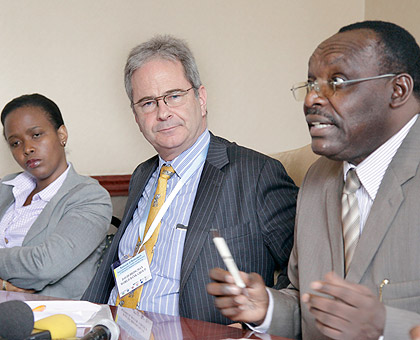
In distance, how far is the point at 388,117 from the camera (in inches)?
66.8

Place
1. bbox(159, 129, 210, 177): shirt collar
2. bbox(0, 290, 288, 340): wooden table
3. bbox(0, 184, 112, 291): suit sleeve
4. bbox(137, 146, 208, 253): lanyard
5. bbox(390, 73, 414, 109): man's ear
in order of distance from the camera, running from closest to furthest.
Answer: bbox(0, 290, 288, 340): wooden table < bbox(390, 73, 414, 109): man's ear < bbox(137, 146, 208, 253): lanyard < bbox(159, 129, 210, 177): shirt collar < bbox(0, 184, 112, 291): suit sleeve

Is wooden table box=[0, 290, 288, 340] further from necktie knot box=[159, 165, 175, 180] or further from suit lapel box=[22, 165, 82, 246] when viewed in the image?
suit lapel box=[22, 165, 82, 246]

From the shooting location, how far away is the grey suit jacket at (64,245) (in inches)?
109

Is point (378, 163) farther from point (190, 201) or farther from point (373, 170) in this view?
point (190, 201)

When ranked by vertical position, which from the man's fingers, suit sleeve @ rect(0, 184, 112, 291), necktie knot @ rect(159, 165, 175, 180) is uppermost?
necktie knot @ rect(159, 165, 175, 180)

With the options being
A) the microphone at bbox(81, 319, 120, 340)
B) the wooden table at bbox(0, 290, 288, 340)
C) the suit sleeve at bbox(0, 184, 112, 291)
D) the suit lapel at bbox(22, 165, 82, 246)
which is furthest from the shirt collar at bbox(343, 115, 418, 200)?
the suit lapel at bbox(22, 165, 82, 246)

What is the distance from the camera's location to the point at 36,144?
321 cm

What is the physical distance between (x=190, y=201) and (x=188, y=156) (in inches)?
9.0

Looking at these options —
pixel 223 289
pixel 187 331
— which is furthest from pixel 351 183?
pixel 187 331

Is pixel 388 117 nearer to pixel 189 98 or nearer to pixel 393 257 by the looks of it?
pixel 393 257

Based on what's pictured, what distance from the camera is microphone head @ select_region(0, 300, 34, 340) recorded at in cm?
130

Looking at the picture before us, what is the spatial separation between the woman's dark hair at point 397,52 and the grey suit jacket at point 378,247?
16 cm

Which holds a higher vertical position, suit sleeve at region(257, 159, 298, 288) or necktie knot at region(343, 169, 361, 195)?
necktie knot at region(343, 169, 361, 195)

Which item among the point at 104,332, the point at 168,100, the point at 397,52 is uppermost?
the point at 397,52
